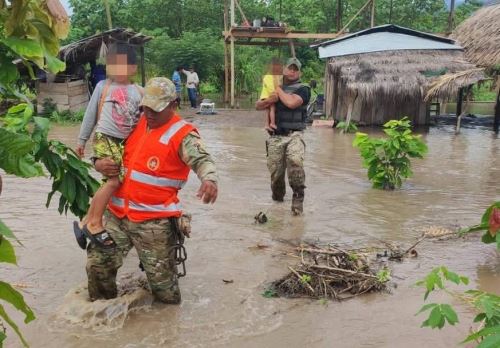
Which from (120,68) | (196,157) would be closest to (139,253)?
(196,157)

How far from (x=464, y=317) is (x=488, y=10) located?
15.1 metres

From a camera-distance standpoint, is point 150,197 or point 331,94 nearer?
point 150,197

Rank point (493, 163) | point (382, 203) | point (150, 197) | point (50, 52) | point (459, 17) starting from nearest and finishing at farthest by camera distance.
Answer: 1. point (50, 52)
2. point (150, 197)
3. point (382, 203)
4. point (493, 163)
5. point (459, 17)

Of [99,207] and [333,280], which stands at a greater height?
[99,207]

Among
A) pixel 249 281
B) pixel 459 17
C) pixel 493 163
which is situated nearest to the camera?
pixel 249 281

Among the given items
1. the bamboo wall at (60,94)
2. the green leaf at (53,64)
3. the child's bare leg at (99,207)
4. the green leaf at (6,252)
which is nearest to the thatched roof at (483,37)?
the bamboo wall at (60,94)

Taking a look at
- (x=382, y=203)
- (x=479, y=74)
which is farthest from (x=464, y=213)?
(x=479, y=74)

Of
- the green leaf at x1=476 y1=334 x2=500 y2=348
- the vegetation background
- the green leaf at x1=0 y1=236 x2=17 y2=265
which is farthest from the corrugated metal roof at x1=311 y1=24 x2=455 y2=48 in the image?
the green leaf at x1=0 y1=236 x2=17 y2=265

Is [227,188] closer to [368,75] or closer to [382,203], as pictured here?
[382,203]

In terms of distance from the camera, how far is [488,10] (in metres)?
16.7

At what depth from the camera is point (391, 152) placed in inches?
311

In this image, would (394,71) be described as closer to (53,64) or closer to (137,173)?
(137,173)

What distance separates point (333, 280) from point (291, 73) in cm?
305

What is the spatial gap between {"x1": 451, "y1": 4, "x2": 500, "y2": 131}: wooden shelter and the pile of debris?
11.4 meters
